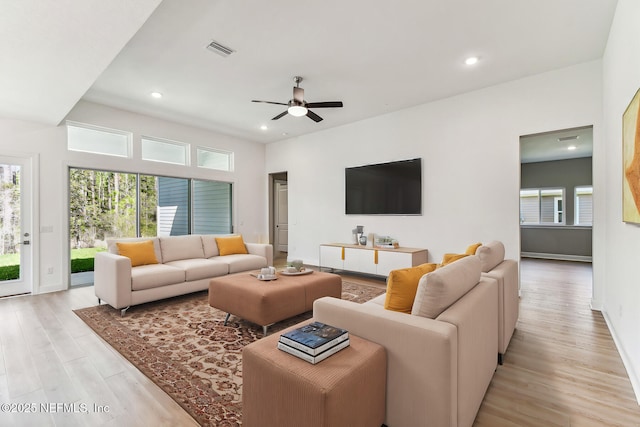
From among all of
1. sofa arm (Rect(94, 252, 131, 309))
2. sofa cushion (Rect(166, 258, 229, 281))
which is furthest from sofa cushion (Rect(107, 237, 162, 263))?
sofa arm (Rect(94, 252, 131, 309))

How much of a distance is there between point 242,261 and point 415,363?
12.2 ft

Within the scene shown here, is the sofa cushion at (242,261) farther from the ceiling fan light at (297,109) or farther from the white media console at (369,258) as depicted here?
the ceiling fan light at (297,109)

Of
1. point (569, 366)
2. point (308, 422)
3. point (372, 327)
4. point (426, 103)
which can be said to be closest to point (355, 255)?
point (426, 103)

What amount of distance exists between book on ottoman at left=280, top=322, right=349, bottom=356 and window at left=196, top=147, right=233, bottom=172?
217 inches

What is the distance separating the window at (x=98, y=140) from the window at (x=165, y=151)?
31cm

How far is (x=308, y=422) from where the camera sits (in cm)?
115

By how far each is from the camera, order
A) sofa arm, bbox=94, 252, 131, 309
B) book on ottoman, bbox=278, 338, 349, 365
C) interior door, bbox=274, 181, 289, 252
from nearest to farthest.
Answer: book on ottoman, bbox=278, 338, 349, 365
sofa arm, bbox=94, 252, 131, 309
interior door, bbox=274, 181, 289, 252

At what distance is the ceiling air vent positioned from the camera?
3113 mm

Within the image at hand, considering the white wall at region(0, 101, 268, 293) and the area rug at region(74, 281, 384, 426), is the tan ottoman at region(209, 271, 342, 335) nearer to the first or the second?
the area rug at region(74, 281, 384, 426)

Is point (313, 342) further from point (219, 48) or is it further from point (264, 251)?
point (264, 251)

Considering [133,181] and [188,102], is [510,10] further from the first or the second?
[133,181]

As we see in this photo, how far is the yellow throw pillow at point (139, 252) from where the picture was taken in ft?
12.8

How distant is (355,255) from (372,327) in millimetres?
3699

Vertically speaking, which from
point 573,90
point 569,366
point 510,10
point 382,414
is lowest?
point 569,366
